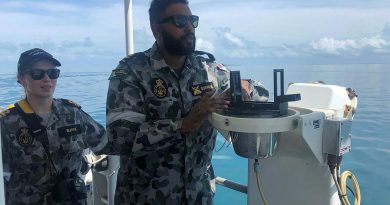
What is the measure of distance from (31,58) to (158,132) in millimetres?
1117

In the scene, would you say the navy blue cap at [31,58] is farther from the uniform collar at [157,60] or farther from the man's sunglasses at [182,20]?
the man's sunglasses at [182,20]

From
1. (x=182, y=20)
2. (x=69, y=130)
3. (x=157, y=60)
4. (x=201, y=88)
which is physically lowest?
(x=69, y=130)

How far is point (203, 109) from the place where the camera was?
1.30 meters

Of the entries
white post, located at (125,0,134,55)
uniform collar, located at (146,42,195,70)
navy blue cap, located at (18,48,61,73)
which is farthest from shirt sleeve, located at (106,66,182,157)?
white post, located at (125,0,134,55)

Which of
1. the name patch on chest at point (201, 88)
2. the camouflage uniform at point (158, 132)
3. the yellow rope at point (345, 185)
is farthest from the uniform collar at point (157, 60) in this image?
the yellow rope at point (345, 185)

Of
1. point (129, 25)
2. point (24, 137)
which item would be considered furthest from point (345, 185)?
point (129, 25)

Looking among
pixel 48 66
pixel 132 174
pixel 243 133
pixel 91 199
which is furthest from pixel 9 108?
pixel 243 133

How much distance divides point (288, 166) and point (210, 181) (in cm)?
36

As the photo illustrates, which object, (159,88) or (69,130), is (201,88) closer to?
(159,88)

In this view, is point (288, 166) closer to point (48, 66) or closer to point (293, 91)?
point (293, 91)

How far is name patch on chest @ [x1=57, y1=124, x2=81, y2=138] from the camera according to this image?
6.82 ft

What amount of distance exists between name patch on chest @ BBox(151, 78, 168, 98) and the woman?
0.79 metres

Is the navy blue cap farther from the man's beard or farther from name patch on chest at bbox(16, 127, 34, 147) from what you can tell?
the man's beard

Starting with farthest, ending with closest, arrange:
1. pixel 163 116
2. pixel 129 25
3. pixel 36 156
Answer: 1. pixel 129 25
2. pixel 36 156
3. pixel 163 116
